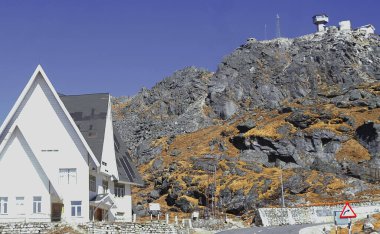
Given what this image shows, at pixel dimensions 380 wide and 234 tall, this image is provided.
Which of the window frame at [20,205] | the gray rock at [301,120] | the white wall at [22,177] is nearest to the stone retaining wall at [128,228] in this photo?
the white wall at [22,177]

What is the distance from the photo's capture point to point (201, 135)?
365 ft

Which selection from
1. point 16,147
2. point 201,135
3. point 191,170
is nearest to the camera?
point 16,147

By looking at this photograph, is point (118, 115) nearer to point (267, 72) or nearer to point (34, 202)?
point (267, 72)

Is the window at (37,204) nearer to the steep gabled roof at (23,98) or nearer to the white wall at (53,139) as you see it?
the white wall at (53,139)

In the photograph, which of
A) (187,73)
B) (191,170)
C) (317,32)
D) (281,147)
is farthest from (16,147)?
(317,32)

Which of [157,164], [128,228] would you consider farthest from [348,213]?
[157,164]

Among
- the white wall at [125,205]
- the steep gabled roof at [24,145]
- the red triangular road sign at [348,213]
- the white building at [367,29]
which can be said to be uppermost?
the white building at [367,29]

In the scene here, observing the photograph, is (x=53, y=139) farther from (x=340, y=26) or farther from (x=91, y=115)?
(x=340, y=26)

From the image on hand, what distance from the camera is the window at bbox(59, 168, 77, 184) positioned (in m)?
41.8

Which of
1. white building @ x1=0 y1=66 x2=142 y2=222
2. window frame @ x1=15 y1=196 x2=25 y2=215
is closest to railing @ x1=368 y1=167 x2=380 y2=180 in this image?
white building @ x1=0 y1=66 x2=142 y2=222

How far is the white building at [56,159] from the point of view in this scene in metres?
38.4

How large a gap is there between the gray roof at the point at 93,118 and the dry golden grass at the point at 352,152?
46.2m

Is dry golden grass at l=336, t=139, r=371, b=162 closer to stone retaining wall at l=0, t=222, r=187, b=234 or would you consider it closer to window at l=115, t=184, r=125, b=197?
window at l=115, t=184, r=125, b=197

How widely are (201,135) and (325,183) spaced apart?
37.4 meters
